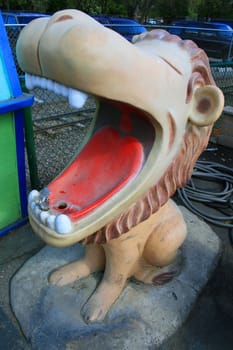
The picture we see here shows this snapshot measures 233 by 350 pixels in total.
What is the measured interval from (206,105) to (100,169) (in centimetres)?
54

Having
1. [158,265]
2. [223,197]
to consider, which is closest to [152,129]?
[158,265]

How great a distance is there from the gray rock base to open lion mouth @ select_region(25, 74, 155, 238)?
2.39 ft

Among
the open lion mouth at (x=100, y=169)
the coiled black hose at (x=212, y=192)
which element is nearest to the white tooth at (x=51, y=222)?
the open lion mouth at (x=100, y=169)

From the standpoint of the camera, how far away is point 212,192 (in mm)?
3176

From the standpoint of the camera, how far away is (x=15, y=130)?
7.33 feet

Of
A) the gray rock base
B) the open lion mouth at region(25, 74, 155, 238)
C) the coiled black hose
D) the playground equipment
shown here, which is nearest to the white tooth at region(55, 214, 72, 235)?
the open lion mouth at region(25, 74, 155, 238)

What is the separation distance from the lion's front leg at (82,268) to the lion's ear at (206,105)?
101 cm

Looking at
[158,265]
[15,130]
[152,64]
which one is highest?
[152,64]

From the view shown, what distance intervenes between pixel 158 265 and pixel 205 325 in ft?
1.40

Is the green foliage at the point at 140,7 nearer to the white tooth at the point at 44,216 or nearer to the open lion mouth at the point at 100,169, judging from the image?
the open lion mouth at the point at 100,169

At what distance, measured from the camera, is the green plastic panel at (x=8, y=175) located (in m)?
2.18

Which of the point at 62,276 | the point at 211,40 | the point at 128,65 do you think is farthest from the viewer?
the point at 211,40

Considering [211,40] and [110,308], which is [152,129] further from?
[211,40]

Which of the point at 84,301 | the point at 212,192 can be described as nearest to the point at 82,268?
the point at 84,301
